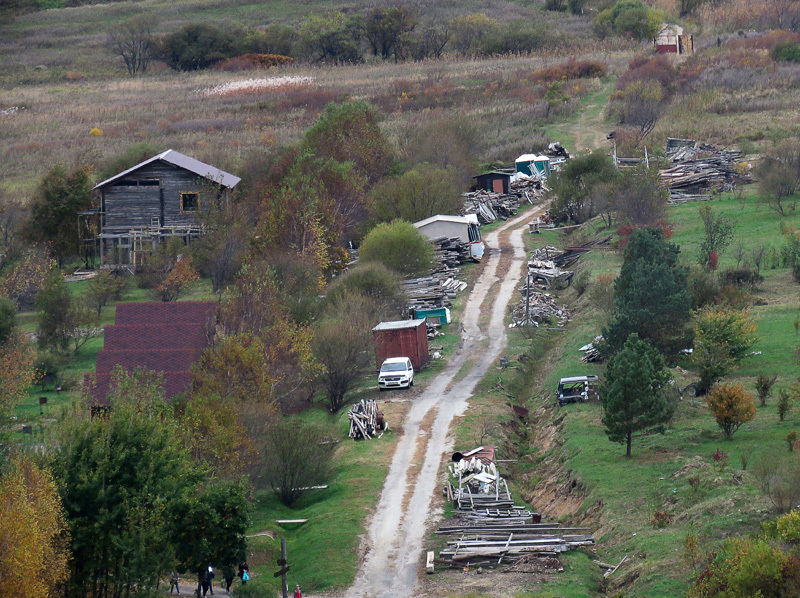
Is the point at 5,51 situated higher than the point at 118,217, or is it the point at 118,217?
the point at 5,51

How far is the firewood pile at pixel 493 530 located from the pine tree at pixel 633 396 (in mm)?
4058

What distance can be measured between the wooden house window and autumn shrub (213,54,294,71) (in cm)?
6637

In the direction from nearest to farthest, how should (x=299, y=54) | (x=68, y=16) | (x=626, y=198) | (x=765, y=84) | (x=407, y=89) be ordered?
(x=626, y=198), (x=765, y=84), (x=407, y=89), (x=299, y=54), (x=68, y=16)

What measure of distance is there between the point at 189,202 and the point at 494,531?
47.0 metres

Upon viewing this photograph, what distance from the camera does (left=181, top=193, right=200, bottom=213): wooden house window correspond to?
70.4 metres

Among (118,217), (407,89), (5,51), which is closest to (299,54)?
(407,89)

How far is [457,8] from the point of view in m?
161

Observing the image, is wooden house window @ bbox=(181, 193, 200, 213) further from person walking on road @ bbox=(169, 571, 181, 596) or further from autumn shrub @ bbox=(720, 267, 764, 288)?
person walking on road @ bbox=(169, 571, 181, 596)

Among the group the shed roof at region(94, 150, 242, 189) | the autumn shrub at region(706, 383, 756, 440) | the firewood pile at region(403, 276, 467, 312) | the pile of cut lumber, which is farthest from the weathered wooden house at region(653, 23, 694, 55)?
the autumn shrub at region(706, 383, 756, 440)

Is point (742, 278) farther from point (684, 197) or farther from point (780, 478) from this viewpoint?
point (780, 478)

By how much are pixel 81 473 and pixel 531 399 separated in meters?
23.0

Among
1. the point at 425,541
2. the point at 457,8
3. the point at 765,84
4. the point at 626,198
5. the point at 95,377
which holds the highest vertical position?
the point at 457,8

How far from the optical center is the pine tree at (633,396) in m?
31.7

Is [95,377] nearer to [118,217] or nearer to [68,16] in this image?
[118,217]
